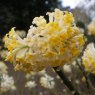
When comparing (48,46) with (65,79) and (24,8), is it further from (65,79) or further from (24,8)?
(24,8)

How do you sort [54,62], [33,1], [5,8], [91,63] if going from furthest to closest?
[33,1]
[5,8]
[91,63]
[54,62]

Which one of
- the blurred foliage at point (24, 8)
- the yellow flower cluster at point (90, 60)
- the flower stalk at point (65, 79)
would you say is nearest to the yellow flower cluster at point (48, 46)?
the flower stalk at point (65, 79)

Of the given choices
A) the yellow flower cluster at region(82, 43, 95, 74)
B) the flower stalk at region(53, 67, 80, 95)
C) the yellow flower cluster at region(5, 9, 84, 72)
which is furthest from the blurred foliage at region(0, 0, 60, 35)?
the flower stalk at region(53, 67, 80, 95)

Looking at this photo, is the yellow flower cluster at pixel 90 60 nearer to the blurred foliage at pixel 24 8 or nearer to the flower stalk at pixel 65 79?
the flower stalk at pixel 65 79

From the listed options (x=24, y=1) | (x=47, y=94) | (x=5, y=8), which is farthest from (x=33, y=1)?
(x=47, y=94)

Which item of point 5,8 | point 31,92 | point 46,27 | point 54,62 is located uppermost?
point 5,8

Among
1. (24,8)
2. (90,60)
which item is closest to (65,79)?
(90,60)

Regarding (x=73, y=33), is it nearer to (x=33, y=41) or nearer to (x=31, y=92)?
(x=33, y=41)

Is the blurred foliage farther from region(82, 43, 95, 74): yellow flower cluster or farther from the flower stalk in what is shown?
the flower stalk
